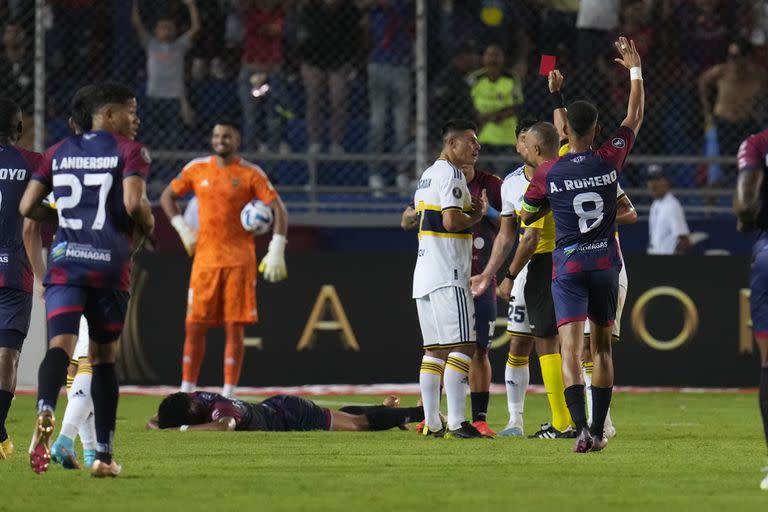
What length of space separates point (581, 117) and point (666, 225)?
8006 millimetres

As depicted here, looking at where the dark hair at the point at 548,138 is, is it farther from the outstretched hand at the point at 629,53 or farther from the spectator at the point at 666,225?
the spectator at the point at 666,225

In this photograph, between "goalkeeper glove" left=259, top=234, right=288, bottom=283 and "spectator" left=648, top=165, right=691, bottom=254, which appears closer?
"goalkeeper glove" left=259, top=234, right=288, bottom=283

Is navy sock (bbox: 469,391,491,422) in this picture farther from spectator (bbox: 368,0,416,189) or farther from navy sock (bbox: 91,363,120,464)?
spectator (bbox: 368,0,416,189)

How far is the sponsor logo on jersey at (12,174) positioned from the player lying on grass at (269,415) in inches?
103

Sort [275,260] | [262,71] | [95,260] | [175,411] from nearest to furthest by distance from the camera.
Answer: [95,260]
[175,411]
[275,260]
[262,71]

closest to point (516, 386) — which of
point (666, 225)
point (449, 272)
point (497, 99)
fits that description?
point (449, 272)

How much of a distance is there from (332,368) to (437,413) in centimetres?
527

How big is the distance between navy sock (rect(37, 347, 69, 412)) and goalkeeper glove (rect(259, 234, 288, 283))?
6.32 metres

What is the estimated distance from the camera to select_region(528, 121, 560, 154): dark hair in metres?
9.79

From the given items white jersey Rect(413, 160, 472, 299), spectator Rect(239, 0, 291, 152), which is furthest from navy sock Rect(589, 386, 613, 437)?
spectator Rect(239, 0, 291, 152)

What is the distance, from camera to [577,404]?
8.76 meters

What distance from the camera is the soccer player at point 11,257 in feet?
27.8

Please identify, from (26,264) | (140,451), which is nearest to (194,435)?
(140,451)

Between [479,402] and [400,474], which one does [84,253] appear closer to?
[400,474]
